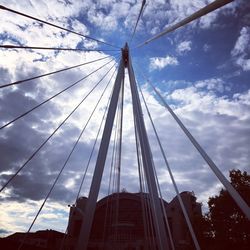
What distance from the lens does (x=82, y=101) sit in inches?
398

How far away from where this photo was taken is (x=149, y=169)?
26.3 ft

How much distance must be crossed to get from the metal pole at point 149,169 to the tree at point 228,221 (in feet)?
48.0

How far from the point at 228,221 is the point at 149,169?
623 inches

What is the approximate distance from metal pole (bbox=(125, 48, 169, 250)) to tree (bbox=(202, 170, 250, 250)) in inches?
576

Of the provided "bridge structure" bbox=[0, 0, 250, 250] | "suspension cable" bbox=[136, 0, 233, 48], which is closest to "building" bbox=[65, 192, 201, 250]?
"bridge structure" bbox=[0, 0, 250, 250]

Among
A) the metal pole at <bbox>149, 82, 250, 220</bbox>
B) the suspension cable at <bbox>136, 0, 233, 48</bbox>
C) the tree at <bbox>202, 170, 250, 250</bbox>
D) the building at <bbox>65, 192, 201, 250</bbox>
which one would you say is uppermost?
the building at <bbox>65, 192, 201, 250</bbox>

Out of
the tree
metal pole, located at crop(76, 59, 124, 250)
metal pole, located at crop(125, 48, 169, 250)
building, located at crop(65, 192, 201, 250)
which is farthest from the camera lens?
building, located at crop(65, 192, 201, 250)

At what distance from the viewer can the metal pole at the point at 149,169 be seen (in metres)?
7.05

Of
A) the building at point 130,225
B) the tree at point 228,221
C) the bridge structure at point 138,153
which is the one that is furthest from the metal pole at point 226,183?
the building at point 130,225

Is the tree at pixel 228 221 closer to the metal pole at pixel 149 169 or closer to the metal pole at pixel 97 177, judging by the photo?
the metal pole at pixel 149 169

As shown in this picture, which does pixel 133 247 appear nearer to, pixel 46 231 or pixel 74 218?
pixel 74 218

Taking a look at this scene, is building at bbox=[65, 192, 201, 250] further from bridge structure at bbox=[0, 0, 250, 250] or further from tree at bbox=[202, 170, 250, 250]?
bridge structure at bbox=[0, 0, 250, 250]

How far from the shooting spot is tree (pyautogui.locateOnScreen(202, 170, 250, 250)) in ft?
61.7

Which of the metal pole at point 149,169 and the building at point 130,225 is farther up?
the building at point 130,225
